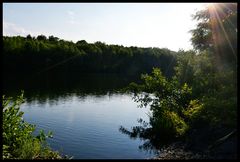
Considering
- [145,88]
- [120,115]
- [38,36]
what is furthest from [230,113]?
[38,36]

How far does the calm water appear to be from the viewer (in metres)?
29.1

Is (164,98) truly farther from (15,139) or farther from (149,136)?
(15,139)

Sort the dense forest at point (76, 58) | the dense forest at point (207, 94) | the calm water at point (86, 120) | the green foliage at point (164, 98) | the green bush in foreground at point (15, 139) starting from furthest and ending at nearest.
Result: the dense forest at point (76, 58) → the green foliage at point (164, 98) → the calm water at point (86, 120) → the green bush in foreground at point (15, 139) → the dense forest at point (207, 94)

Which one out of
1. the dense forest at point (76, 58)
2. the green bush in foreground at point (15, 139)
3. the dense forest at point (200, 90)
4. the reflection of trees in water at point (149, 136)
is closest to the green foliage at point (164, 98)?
the dense forest at point (200, 90)

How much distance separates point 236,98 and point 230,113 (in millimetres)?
1251

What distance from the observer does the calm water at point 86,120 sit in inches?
1145

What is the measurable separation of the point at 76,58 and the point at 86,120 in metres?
96.9

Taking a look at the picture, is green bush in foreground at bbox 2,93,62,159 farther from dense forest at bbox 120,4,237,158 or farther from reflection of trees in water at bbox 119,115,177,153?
reflection of trees in water at bbox 119,115,177,153

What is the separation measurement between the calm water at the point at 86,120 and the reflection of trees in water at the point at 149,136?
720mm

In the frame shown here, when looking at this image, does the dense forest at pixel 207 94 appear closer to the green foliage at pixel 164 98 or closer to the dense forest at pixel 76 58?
the green foliage at pixel 164 98

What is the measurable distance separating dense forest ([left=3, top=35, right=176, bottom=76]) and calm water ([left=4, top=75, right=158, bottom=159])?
57.8 meters

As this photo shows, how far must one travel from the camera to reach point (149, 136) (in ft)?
113

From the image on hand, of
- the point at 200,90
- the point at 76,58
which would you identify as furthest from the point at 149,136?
the point at 76,58

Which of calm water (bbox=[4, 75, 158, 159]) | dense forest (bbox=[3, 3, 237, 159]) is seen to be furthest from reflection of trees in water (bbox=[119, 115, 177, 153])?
calm water (bbox=[4, 75, 158, 159])
